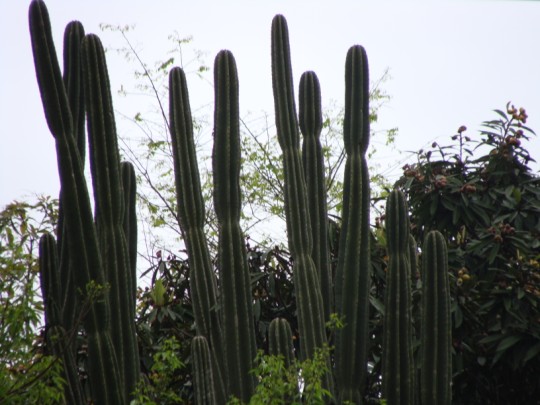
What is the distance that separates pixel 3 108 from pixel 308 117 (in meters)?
6.41

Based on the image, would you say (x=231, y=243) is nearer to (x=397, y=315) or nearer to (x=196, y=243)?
(x=196, y=243)

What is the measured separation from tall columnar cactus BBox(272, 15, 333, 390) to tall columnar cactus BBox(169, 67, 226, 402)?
19.4 inches

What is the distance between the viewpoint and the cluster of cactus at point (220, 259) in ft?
17.4

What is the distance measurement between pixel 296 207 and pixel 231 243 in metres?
0.55

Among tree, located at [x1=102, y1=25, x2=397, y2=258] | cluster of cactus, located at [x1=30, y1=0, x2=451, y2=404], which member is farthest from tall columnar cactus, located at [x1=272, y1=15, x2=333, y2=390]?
tree, located at [x1=102, y1=25, x2=397, y2=258]

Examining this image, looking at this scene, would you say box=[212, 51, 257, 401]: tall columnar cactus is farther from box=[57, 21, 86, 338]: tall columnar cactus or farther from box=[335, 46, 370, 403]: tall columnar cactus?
box=[57, 21, 86, 338]: tall columnar cactus

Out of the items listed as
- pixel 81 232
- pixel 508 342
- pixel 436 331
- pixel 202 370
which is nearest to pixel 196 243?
pixel 202 370

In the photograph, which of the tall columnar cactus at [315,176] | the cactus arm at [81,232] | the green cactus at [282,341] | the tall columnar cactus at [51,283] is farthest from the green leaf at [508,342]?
the tall columnar cactus at [51,283]

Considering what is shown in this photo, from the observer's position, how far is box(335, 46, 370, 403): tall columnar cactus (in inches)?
224

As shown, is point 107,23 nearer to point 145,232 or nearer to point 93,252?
point 145,232

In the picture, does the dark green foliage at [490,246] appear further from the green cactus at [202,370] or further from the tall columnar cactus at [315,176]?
the green cactus at [202,370]

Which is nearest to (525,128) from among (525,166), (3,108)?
(525,166)

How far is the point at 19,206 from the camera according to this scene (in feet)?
18.7

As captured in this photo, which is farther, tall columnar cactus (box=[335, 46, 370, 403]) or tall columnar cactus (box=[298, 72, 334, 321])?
tall columnar cactus (box=[298, 72, 334, 321])
